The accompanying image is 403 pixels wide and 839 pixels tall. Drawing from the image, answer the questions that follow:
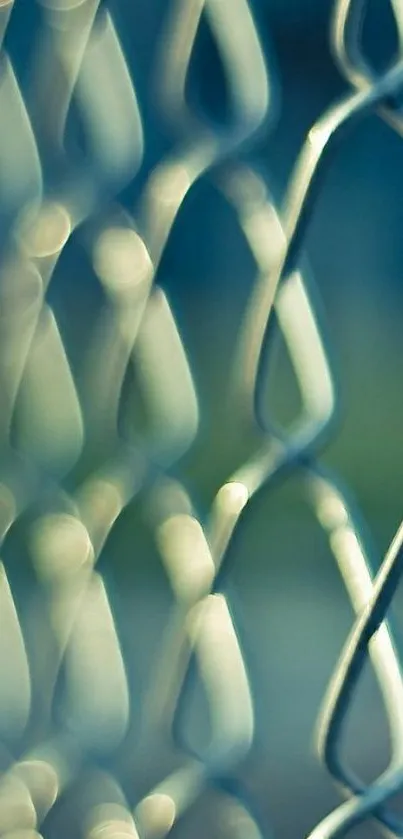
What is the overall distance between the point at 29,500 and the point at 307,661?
1452mm

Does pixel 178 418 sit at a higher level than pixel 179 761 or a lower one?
higher

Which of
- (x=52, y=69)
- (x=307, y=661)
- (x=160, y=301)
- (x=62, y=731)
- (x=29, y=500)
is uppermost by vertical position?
(x=52, y=69)

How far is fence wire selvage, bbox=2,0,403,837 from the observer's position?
1.68 ft

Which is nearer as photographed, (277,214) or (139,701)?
(277,214)

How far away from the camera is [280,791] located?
1.55 m

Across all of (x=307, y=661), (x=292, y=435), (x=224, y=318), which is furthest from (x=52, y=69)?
(x=224, y=318)

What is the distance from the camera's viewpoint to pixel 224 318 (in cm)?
323

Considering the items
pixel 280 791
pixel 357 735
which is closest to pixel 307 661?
pixel 357 735

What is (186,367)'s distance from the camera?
665 millimetres

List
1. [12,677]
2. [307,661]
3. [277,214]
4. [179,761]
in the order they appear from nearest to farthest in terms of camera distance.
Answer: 1. [277,214]
2. [12,677]
3. [179,761]
4. [307,661]

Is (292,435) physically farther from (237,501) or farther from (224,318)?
(224,318)

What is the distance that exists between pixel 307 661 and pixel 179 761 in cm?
64

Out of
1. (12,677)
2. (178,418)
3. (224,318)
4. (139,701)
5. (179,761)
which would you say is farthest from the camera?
(224,318)

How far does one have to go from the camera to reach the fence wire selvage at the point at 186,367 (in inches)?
20.1
